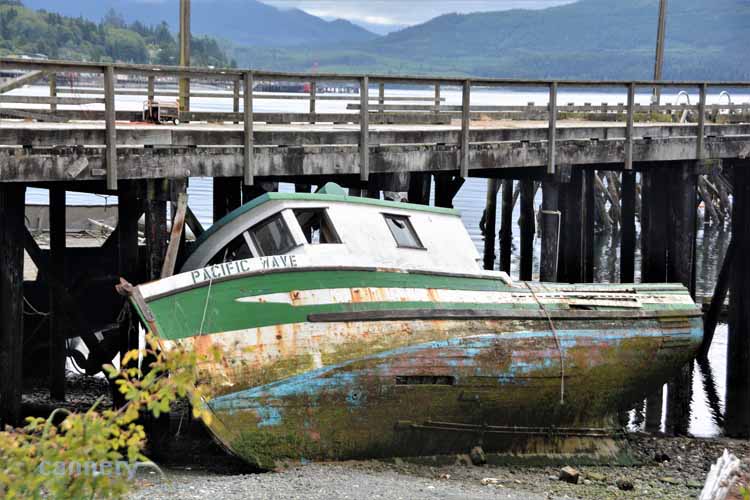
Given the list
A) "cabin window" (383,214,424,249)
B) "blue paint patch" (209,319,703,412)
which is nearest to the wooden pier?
"cabin window" (383,214,424,249)

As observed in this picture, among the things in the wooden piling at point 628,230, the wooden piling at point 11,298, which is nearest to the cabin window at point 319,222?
the wooden piling at point 11,298

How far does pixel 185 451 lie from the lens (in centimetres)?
1528

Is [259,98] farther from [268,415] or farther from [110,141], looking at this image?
[268,415]

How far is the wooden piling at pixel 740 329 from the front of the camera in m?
20.7

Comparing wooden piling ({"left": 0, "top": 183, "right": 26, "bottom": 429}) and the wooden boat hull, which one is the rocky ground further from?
wooden piling ({"left": 0, "top": 183, "right": 26, "bottom": 429})

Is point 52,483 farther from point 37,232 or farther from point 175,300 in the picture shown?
point 37,232

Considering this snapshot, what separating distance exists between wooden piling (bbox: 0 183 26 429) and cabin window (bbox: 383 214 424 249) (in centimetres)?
470

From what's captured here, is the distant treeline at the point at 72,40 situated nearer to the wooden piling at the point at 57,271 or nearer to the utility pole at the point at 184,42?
the utility pole at the point at 184,42

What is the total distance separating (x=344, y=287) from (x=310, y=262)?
1.74 ft

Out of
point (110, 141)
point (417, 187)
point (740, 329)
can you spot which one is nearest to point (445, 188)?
point (417, 187)

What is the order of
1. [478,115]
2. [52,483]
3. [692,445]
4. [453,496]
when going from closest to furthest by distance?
[52,483], [453,496], [692,445], [478,115]

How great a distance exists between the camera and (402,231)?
50.1 ft

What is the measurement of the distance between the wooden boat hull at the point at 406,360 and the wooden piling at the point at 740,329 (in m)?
4.79

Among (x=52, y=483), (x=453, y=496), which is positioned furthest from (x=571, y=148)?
(x=52, y=483)
